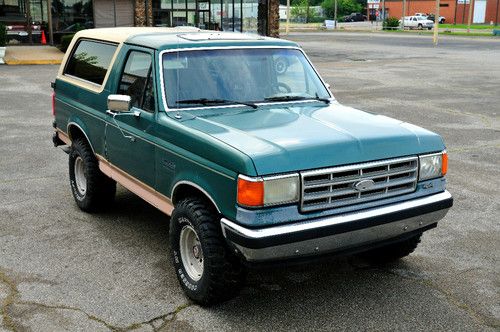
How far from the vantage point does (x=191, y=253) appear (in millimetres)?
4664

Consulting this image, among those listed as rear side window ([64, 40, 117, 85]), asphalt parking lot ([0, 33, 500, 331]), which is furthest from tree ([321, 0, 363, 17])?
rear side window ([64, 40, 117, 85])

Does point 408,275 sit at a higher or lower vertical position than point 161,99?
lower

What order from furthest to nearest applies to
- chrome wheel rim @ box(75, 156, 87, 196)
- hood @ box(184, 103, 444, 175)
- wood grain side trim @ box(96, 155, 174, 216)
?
1. chrome wheel rim @ box(75, 156, 87, 196)
2. wood grain side trim @ box(96, 155, 174, 216)
3. hood @ box(184, 103, 444, 175)

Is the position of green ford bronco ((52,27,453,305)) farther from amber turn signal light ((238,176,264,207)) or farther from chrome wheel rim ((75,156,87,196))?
chrome wheel rim ((75,156,87,196))

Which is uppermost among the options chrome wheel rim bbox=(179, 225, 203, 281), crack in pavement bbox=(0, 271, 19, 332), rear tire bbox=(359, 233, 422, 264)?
chrome wheel rim bbox=(179, 225, 203, 281)

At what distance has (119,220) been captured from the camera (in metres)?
6.43

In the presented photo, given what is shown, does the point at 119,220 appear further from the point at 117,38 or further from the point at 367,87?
the point at 367,87

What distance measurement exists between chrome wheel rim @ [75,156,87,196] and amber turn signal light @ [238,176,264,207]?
3.24 meters

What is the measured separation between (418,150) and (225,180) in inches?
58.5

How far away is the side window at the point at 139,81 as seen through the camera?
5.22m

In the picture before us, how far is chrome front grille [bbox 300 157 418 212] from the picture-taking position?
405cm

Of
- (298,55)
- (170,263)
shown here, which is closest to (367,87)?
(298,55)

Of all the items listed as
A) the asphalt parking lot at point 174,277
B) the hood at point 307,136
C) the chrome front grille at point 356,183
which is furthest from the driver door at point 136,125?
the chrome front grille at point 356,183

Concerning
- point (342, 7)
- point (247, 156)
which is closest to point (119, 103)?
point (247, 156)
